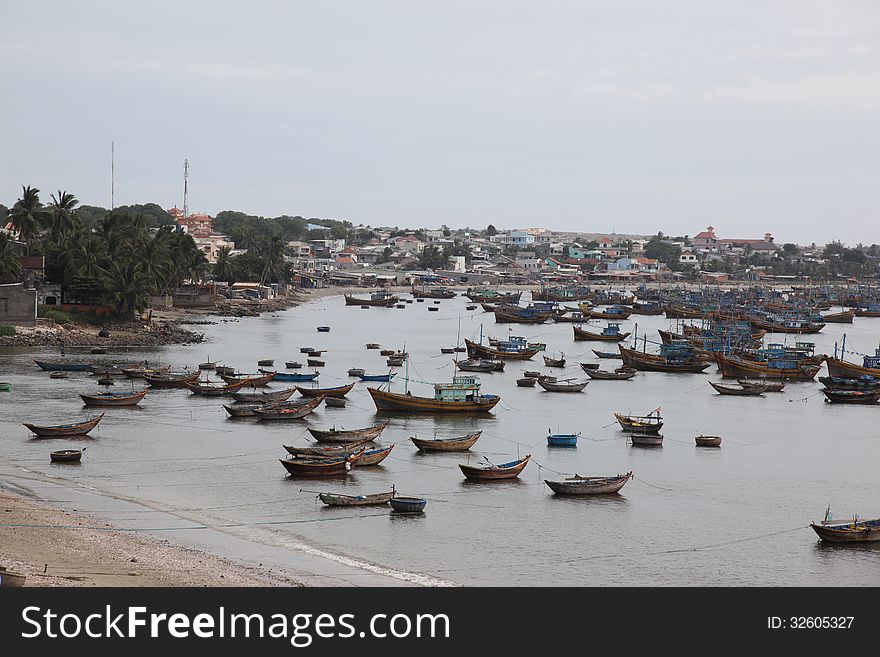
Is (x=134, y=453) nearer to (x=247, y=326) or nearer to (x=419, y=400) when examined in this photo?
(x=419, y=400)

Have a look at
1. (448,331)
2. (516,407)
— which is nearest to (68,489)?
(516,407)

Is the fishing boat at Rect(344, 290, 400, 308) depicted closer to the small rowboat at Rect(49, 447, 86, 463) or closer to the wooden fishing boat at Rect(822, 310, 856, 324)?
the wooden fishing boat at Rect(822, 310, 856, 324)

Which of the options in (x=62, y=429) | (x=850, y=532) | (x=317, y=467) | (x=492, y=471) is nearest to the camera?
(x=850, y=532)

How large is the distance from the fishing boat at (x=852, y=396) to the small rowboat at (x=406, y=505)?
31583 mm

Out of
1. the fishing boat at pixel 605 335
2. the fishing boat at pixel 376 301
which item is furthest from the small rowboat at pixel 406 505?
the fishing boat at pixel 376 301

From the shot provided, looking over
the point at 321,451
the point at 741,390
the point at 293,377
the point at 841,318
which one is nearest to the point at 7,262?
the point at 293,377

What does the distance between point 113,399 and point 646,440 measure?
771 inches

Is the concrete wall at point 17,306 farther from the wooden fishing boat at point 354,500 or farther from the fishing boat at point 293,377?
the wooden fishing boat at point 354,500

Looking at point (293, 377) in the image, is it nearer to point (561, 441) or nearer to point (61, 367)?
point (61, 367)

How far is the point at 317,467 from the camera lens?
1209 inches

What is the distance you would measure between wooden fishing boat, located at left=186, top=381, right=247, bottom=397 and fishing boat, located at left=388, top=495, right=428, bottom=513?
1993 centimetres

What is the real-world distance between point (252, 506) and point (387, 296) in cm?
8871

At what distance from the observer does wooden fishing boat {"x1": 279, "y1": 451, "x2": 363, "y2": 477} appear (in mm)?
30594

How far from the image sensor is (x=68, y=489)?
2789 cm
